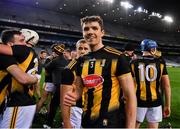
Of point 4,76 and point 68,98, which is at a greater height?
point 4,76

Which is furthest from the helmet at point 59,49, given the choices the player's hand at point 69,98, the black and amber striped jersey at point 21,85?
the player's hand at point 69,98

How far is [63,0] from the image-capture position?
140 feet

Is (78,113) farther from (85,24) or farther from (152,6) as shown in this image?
Answer: (152,6)

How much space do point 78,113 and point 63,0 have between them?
3876 cm

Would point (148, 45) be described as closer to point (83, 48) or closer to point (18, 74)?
point (83, 48)

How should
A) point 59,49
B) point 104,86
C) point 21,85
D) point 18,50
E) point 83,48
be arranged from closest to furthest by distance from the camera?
1. point 104,86
2. point 18,50
3. point 21,85
4. point 83,48
5. point 59,49

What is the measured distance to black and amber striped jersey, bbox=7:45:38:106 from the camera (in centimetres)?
380

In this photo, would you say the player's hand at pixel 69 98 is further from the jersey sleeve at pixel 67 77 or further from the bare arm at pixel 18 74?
the bare arm at pixel 18 74

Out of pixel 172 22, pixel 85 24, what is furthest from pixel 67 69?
pixel 172 22

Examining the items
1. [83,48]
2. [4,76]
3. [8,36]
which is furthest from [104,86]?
[83,48]

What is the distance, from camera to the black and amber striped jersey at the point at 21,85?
3.80m

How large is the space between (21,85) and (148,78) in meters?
2.47

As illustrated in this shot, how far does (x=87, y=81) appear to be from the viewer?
121 inches

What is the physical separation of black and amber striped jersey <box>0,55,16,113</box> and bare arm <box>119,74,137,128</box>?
1406 millimetres
